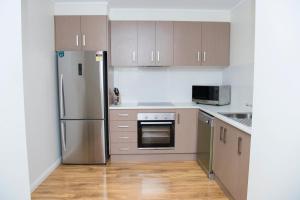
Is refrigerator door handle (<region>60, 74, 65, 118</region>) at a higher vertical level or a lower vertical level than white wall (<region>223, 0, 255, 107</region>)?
lower

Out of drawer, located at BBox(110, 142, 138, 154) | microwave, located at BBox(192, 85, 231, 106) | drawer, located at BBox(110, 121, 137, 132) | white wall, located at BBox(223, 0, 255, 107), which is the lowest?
drawer, located at BBox(110, 142, 138, 154)

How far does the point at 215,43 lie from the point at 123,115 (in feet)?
6.14

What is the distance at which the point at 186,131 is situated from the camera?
3385mm

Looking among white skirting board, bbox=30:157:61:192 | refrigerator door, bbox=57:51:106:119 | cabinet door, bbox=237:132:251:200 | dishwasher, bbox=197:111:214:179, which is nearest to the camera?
cabinet door, bbox=237:132:251:200

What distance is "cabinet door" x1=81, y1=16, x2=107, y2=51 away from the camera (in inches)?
126

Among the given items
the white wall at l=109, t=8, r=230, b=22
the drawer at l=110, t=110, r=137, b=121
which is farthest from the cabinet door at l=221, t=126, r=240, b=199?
the white wall at l=109, t=8, r=230, b=22

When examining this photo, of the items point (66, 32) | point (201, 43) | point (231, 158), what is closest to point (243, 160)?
point (231, 158)

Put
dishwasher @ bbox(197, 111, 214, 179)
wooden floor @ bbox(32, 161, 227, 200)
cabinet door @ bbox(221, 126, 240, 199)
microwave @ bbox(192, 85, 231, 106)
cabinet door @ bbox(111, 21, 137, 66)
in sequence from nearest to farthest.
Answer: cabinet door @ bbox(221, 126, 240, 199) < wooden floor @ bbox(32, 161, 227, 200) < dishwasher @ bbox(197, 111, 214, 179) < microwave @ bbox(192, 85, 231, 106) < cabinet door @ bbox(111, 21, 137, 66)

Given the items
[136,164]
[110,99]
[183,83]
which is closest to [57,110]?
[110,99]

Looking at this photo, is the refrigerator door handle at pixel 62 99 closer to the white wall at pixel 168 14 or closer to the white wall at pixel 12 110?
the white wall at pixel 168 14

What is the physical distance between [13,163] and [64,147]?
2082 mm

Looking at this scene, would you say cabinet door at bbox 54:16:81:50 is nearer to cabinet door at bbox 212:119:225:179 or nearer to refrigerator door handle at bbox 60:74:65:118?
refrigerator door handle at bbox 60:74:65:118

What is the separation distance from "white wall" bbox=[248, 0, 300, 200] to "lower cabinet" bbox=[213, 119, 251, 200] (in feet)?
1.98

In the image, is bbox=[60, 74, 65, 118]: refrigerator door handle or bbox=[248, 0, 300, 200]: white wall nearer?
bbox=[248, 0, 300, 200]: white wall
